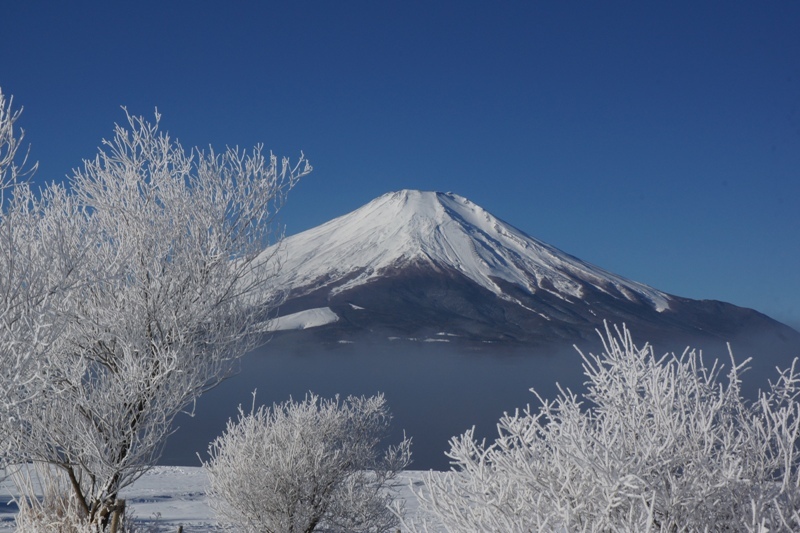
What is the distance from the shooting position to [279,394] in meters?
125

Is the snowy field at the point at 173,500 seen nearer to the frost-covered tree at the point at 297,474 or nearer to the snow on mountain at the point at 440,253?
the frost-covered tree at the point at 297,474

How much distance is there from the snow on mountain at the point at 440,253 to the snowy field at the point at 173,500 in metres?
58.3

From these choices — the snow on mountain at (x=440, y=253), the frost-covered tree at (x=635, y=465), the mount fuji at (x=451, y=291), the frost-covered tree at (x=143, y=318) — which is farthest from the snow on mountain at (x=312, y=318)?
the frost-covered tree at (x=635, y=465)

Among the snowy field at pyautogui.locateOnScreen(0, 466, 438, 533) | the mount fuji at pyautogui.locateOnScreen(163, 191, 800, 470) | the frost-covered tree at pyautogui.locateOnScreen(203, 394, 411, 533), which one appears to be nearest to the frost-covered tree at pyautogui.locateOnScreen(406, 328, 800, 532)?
the frost-covered tree at pyautogui.locateOnScreen(203, 394, 411, 533)

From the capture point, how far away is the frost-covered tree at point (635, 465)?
3.05m

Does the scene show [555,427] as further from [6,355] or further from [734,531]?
[6,355]

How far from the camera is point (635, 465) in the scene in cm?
314

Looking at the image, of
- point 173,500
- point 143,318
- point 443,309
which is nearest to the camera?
point 143,318

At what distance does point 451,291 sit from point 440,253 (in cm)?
744

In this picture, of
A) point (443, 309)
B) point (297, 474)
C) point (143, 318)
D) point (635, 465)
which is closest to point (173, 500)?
point (297, 474)

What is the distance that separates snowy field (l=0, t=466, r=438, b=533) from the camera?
79.1 feet

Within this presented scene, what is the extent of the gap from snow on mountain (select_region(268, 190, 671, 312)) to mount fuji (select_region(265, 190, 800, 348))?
17 centimetres

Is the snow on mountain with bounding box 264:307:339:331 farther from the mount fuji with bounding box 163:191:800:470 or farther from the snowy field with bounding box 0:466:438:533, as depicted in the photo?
the snowy field with bounding box 0:466:438:533

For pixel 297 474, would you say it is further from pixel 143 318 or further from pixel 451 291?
pixel 451 291
